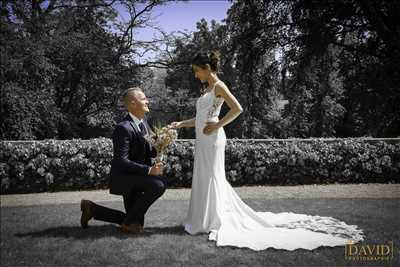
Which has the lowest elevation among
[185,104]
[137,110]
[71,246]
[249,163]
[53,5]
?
[71,246]

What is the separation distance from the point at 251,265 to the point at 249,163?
603 cm

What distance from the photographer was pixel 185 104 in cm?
2395

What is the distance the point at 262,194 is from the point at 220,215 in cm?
350

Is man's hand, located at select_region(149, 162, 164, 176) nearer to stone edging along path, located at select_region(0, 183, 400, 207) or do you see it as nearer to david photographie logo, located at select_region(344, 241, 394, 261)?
david photographie logo, located at select_region(344, 241, 394, 261)

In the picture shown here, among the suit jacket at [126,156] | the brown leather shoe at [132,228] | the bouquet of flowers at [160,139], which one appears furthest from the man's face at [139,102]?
the brown leather shoe at [132,228]

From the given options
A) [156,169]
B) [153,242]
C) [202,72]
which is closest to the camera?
[153,242]

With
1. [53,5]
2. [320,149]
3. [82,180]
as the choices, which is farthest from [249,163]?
[53,5]

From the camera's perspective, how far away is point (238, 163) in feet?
32.0

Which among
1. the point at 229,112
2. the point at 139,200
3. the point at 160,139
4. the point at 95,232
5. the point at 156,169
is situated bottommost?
the point at 95,232

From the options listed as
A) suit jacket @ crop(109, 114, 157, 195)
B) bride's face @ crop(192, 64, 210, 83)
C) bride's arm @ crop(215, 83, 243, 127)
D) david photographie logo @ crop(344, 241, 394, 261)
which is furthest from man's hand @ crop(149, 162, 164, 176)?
david photographie logo @ crop(344, 241, 394, 261)

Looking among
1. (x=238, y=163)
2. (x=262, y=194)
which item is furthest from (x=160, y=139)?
(x=238, y=163)

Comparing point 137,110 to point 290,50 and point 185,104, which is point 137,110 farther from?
point 185,104

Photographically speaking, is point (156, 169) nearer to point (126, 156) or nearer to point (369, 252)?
point (126, 156)

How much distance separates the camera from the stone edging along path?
808 cm
